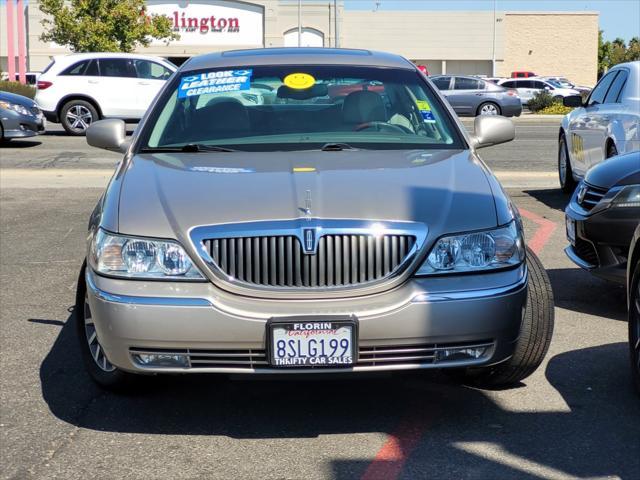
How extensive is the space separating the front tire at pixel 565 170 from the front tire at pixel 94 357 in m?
8.04

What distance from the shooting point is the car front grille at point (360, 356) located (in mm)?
3863

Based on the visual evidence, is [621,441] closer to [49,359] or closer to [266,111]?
[266,111]

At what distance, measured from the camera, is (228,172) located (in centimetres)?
446

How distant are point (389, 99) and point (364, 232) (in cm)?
181

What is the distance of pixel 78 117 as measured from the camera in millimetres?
21062

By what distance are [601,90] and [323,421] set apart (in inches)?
304

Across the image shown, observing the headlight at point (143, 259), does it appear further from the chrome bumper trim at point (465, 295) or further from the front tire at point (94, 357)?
the chrome bumper trim at point (465, 295)

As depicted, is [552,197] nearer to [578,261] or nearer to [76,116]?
[578,261]

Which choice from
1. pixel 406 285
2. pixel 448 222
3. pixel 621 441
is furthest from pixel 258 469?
pixel 621 441

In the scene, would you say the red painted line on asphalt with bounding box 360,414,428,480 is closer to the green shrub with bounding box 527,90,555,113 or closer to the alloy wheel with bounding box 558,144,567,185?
the alloy wheel with bounding box 558,144,567,185

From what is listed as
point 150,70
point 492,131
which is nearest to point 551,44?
point 150,70

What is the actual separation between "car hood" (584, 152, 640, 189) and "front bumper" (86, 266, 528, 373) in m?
2.48

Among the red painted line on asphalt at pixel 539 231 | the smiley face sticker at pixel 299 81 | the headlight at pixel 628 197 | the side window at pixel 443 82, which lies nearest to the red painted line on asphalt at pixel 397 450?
the smiley face sticker at pixel 299 81

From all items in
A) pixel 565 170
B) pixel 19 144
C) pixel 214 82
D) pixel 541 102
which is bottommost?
pixel 541 102
